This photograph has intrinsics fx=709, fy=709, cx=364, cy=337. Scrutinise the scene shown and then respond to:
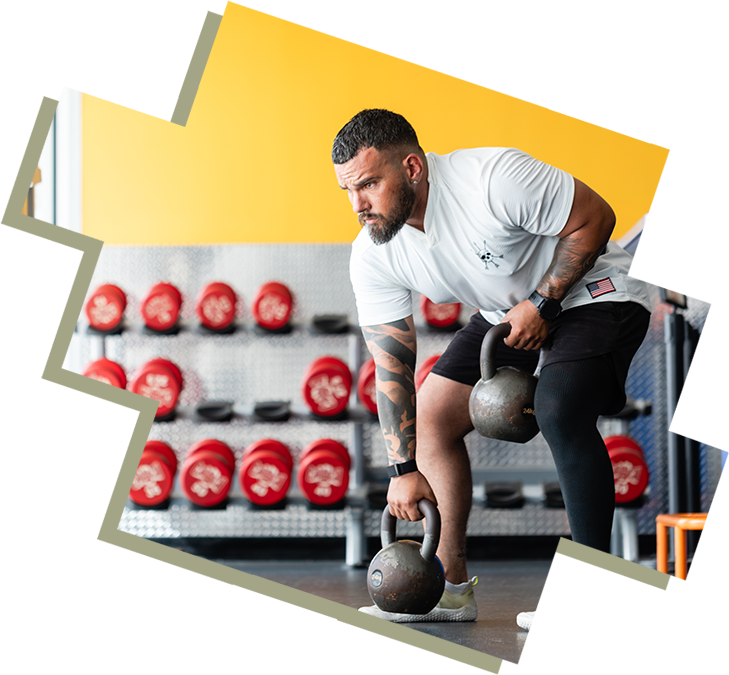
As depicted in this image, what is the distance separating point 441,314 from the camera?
8.38 ft

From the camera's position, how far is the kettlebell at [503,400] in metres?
1.45

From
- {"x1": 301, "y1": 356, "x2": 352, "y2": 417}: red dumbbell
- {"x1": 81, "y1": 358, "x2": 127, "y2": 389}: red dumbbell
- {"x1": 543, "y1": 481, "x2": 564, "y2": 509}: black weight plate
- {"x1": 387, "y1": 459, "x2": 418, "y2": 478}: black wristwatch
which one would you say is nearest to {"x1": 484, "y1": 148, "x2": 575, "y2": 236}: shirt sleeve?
{"x1": 387, "y1": 459, "x2": 418, "y2": 478}: black wristwatch

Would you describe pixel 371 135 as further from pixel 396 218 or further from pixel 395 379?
pixel 395 379

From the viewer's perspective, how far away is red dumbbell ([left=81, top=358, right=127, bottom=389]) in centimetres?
249

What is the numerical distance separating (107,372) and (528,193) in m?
1.71

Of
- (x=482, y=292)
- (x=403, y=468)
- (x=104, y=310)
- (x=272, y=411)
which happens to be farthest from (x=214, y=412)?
(x=482, y=292)

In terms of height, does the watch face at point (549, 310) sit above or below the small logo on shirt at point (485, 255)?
below

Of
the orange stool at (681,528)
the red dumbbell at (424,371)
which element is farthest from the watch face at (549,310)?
the red dumbbell at (424,371)

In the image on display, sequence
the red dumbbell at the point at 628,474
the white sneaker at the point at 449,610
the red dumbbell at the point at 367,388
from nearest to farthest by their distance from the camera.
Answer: the white sneaker at the point at 449,610 → the red dumbbell at the point at 628,474 → the red dumbbell at the point at 367,388

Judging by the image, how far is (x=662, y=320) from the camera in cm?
265

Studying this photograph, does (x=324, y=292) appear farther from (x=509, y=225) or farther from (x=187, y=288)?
(x=509, y=225)

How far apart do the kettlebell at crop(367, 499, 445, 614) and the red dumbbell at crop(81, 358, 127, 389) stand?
1.44 metres

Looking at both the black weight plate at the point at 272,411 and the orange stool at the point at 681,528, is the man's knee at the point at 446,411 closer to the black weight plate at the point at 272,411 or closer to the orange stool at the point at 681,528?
the orange stool at the point at 681,528

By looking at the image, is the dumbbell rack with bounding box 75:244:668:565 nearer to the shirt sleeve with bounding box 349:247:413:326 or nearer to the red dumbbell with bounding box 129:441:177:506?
the red dumbbell with bounding box 129:441:177:506
